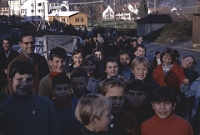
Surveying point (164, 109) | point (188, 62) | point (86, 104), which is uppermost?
Answer: point (188, 62)

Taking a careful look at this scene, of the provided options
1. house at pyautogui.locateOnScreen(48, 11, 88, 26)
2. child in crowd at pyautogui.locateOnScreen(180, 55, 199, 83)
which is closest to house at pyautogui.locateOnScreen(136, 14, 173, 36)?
house at pyautogui.locateOnScreen(48, 11, 88, 26)

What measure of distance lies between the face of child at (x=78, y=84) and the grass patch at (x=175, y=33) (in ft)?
133

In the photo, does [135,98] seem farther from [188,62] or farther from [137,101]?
[188,62]

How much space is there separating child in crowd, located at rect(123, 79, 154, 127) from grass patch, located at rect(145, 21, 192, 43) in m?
40.5

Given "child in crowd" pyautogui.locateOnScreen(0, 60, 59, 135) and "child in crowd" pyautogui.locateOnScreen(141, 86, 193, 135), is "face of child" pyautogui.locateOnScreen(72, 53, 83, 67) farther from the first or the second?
"child in crowd" pyautogui.locateOnScreen(0, 60, 59, 135)

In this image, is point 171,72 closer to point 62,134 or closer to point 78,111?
point 62,134

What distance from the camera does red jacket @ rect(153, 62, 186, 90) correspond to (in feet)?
21.4

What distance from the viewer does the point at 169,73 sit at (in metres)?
6.64

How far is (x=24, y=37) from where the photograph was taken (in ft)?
18.5

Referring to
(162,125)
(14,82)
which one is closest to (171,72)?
(162,125)

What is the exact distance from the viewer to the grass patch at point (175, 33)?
4472 centimetres

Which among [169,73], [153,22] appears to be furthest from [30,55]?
[153,22]

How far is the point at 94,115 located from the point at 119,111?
0.90 meters

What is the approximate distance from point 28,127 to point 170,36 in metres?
44.2
